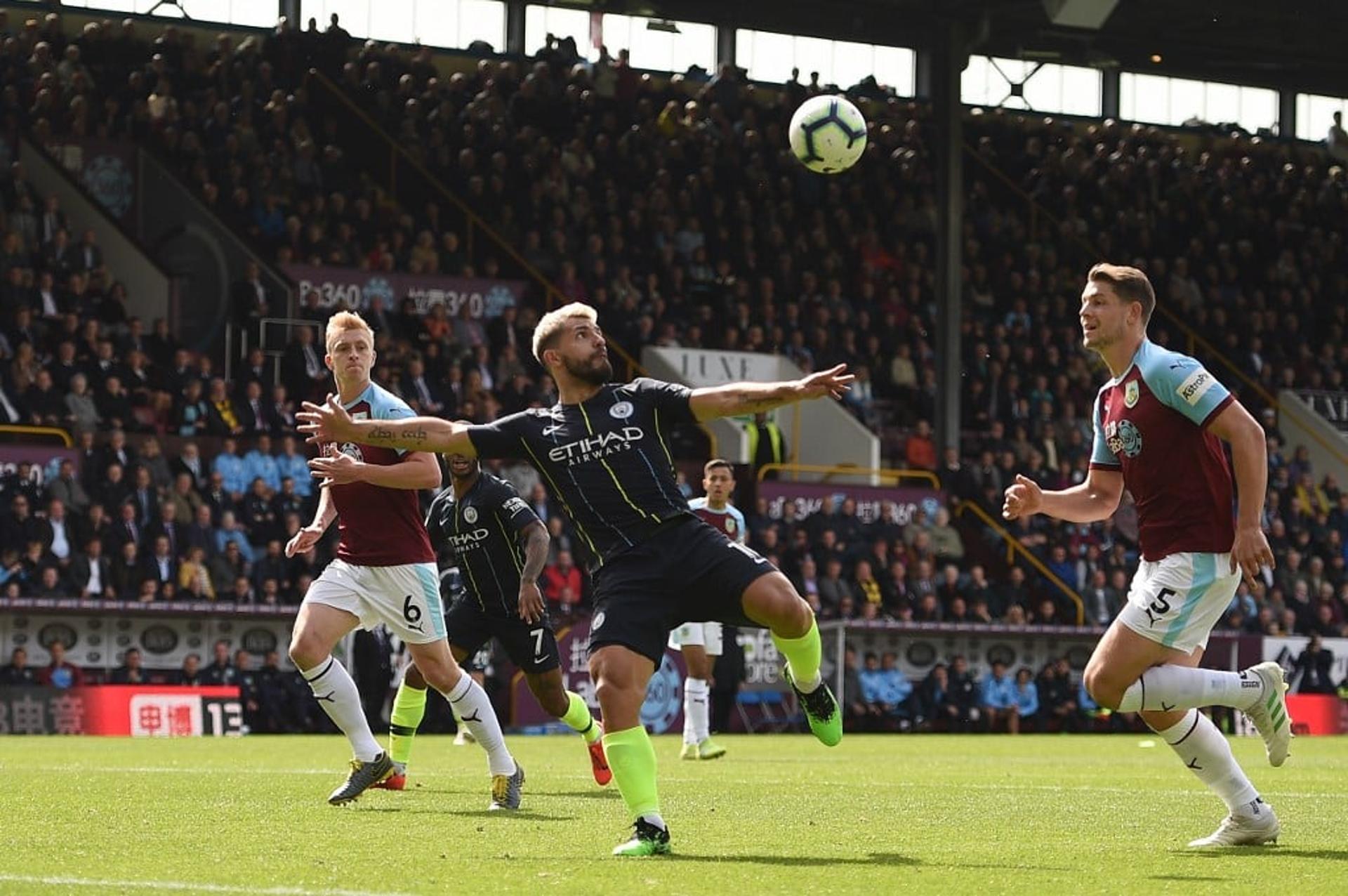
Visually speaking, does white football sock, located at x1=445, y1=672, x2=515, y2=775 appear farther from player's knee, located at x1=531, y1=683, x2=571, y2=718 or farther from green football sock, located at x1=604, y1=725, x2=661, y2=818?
green football sock, located at x1=604, y1=725, x2=661, y2=818

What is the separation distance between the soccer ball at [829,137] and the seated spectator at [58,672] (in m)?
10.5

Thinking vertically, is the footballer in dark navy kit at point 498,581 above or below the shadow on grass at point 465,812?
above

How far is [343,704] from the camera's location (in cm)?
1074

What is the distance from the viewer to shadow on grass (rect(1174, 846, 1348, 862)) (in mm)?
7805

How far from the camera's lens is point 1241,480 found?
777 centimetres

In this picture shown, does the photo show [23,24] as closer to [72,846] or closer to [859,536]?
[859,536]

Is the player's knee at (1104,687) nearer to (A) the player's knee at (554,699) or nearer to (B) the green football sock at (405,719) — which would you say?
(B) the green football sock at (405,719)

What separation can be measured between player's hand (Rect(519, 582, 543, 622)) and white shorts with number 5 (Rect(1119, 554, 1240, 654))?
461 centimetres

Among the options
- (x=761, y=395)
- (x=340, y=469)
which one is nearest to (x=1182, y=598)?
(x=761, y=395)

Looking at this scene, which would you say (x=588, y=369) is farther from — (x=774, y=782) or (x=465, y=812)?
(x=774, y=782)

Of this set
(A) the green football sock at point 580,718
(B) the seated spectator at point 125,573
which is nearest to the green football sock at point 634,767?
(A) the green football sock at point 580,718

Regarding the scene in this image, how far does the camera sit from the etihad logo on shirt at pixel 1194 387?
7.95 meters

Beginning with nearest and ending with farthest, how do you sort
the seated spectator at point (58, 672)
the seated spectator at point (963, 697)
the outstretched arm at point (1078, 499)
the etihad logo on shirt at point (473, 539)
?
the outstretched arm at point (1078, 499), the etihad logo on shirt at point (473, 539), the seated spectator at point (58, 672), the seated spectator at point (963, 697)

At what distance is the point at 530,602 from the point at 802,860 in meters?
4.38
